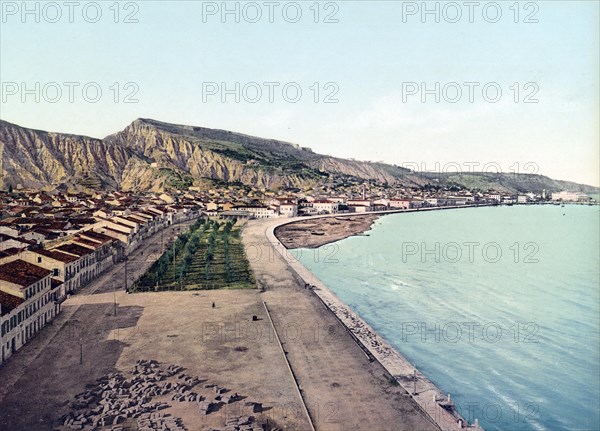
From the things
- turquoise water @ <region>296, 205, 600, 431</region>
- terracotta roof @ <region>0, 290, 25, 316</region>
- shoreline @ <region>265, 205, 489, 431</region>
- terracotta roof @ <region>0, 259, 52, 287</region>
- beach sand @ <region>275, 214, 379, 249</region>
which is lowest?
turquoise water @ <region>296, 205, 600, 431</region>

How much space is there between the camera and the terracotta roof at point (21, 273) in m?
30.4

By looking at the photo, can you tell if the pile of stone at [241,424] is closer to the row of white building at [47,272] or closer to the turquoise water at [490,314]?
the turquoise water at [490,314]

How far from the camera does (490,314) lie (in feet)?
151

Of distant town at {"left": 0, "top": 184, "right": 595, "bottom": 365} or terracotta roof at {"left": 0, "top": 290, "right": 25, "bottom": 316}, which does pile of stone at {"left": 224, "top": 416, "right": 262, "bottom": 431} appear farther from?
terracotta roof at {"left": 0, "top": 290, "right": 25, "bottom": 316}

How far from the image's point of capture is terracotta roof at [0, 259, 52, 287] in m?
30.4

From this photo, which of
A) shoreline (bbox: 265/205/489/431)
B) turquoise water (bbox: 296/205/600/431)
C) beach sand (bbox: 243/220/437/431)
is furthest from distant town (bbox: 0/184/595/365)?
turquoise water (bbox: 296/205/600/431)

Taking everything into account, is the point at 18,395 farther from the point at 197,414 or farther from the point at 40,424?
the point at 197,414

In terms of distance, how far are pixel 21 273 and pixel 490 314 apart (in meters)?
38.2

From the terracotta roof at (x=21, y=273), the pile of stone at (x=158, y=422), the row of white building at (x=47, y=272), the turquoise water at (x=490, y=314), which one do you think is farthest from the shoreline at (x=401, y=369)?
the terracotta roof at (x=21, y=273)

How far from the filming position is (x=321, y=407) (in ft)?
75.8

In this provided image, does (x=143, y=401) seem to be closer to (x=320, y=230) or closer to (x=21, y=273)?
(x=21, y=273)

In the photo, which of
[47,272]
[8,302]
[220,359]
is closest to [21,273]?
[47,272]

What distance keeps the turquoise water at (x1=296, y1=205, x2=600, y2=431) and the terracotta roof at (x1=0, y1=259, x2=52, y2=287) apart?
2440 centimetres

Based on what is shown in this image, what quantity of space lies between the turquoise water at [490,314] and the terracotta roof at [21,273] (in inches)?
961
